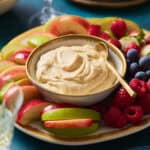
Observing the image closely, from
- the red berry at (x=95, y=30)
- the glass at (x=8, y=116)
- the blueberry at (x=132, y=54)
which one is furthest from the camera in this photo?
the red berry at (x=95, y=30)

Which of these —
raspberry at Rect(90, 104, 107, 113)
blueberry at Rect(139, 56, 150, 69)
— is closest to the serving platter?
blueberry at Rect(139, 56, 150, 69)

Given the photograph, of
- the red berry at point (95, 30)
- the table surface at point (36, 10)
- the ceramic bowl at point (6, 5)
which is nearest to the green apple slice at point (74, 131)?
the red berry at point (95, 30)

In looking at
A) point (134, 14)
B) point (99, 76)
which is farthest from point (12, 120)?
point (134, 14)

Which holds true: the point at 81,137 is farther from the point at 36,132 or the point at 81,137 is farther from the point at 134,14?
the point at 134,14

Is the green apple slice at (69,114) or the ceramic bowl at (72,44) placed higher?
the ceramic bowl at (72,44)

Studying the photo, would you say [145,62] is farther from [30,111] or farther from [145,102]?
[30,111]

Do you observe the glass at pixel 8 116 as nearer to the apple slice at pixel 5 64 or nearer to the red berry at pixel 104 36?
the apple slice at pixel 5 64
